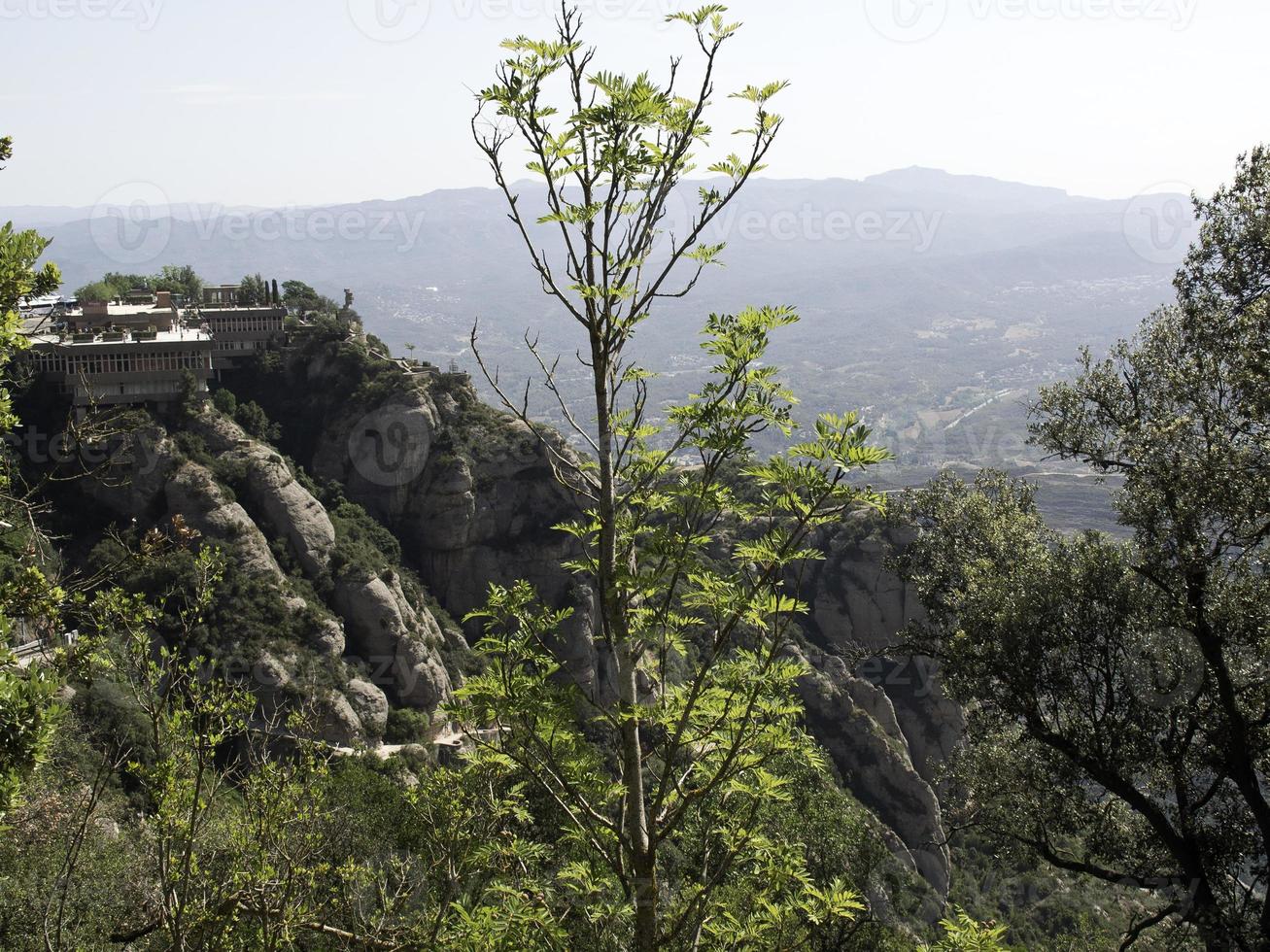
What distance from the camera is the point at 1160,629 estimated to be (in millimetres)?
11234

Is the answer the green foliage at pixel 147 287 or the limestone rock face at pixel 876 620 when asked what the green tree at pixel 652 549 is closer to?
the limestone rock face at pixel 876 620

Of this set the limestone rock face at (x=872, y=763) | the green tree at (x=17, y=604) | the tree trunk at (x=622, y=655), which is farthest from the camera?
the limestone rock face at (x=872, y=763)

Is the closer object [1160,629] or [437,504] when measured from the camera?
[1160,629]

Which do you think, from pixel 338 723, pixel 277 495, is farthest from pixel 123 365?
pixel 338 723

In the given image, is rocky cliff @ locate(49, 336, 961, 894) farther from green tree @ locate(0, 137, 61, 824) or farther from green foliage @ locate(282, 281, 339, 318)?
green tree @ locate(0, 137, 61, 824)

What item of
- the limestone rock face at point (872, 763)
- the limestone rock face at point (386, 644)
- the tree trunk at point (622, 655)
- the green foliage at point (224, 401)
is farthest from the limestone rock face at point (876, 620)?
the tree trunk at point (622, 655)

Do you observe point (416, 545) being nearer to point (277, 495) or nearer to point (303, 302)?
point (277, 495)

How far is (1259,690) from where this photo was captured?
34.2 ft

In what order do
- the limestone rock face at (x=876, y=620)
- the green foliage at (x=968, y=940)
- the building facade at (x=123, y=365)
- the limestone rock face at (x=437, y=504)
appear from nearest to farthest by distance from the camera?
the green foliage at (x=968, y=940) → the building facade at (x=123, y=365) → the limestone rock face at (x=437, y=504) → the limestone rock face at (x=876, y=620)

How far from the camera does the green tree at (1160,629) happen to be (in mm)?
9992

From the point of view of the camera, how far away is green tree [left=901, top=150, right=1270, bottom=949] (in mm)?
9992

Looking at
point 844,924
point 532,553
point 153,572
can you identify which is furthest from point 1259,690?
point 532,553

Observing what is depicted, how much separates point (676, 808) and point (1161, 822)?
27.3 feet

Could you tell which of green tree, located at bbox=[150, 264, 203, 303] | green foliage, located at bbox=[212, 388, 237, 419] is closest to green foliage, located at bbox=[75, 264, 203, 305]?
green tree, located at bbox=[150, 264, 203, 303]
